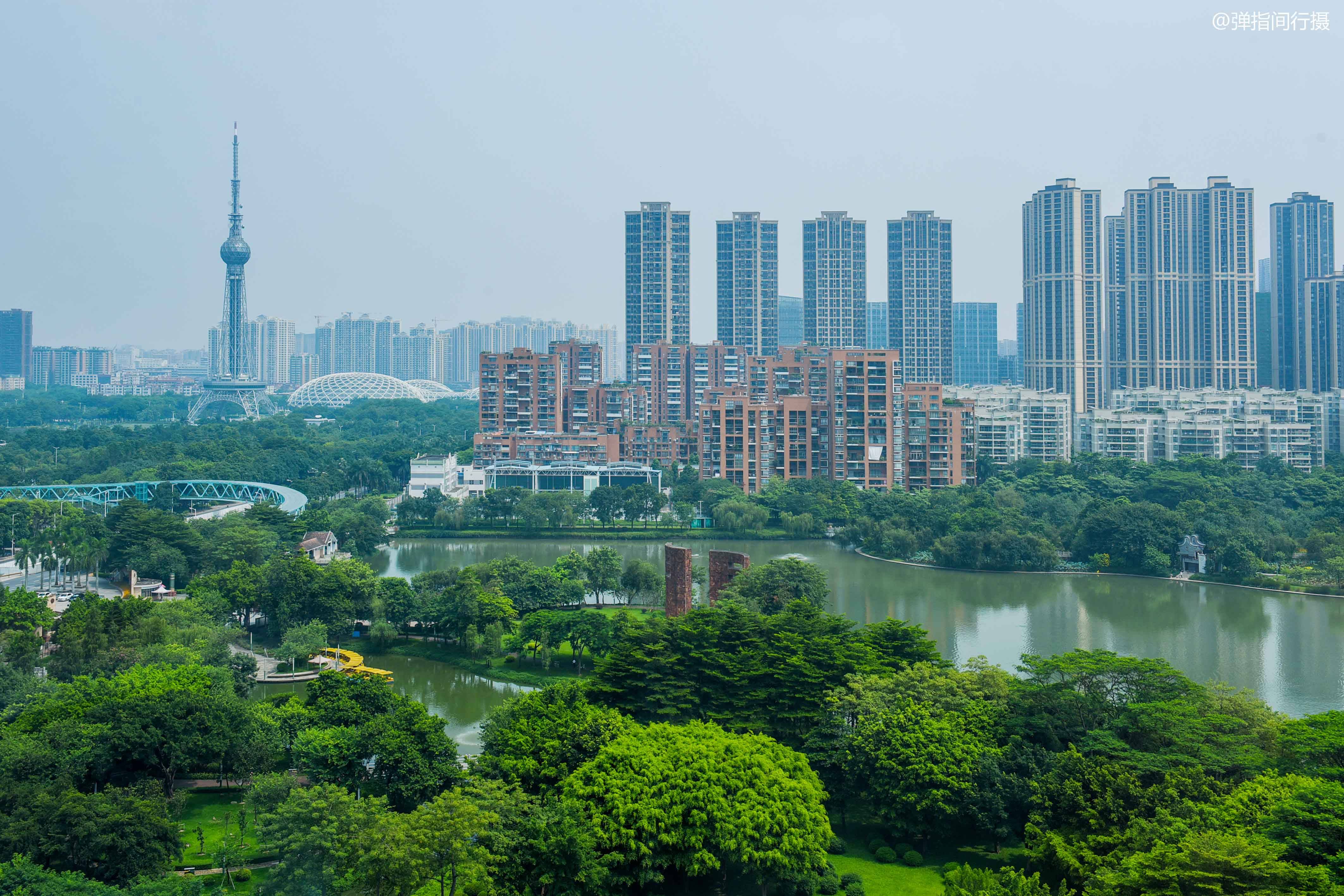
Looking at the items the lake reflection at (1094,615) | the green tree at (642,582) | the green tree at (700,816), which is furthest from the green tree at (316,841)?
the green tree at (642,582)

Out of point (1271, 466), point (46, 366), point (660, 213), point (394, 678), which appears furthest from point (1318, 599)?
point (46, 366)

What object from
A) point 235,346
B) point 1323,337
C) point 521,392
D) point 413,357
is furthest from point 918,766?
point 413,357

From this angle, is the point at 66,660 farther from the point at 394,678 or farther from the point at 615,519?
the point at 615,519

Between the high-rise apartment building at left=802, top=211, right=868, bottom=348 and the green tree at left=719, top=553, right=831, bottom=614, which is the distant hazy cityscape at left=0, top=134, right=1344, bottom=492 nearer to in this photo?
the high-rise apartment building at left=802, top=211, right=868, bottom=348

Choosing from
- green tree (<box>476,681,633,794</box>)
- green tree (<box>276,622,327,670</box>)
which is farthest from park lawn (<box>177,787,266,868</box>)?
green tree (<box>276,622,327,670</box>)

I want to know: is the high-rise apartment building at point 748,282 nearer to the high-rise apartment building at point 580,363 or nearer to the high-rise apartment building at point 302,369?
the high-rise apartment building at point 580,363
